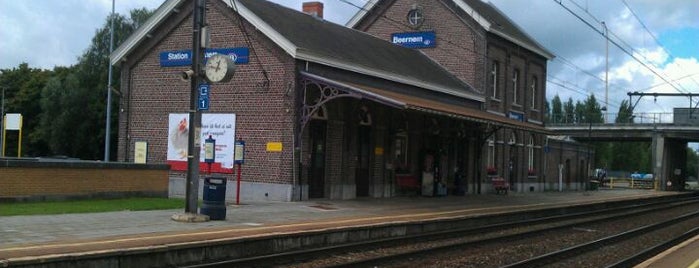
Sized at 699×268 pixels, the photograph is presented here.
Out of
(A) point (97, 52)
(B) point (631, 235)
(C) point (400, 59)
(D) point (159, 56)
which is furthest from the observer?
(A) point (97, 52)

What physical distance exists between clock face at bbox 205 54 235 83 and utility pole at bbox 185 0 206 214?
242mm

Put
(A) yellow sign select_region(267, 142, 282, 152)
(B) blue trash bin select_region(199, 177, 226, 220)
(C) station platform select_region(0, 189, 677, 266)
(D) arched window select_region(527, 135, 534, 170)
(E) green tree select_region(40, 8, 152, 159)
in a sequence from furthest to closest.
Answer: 1. (E) green tree select_region(40, 8, 152, 159)
2. (D) arched window select_region(527, 135, 534, 170)
3. (A) yellow sign select_region(267, 142, 282, 152)
4. (B) blue trash bin select_region(199, 177, 226, 220)
5. (C) station platform select_region(0, 189, 677, 266)

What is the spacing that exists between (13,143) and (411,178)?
47789 mm

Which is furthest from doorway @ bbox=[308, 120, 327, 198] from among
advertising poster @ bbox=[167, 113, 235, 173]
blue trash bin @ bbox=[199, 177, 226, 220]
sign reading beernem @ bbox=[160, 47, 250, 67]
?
blue trash bin @ bbox=[199, 177, 226, 220]

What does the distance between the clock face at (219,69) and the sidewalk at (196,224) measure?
3.15 metres

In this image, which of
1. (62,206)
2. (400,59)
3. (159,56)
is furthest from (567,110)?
(62,206)

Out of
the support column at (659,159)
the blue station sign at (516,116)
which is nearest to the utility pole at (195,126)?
the blue station sign at (516,116)

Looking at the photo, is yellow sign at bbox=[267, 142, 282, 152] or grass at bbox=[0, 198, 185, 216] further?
yellow sign at bbox=[267, 142, 282, 152]

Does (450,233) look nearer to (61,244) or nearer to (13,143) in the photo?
(61,244)

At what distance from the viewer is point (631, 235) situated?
18359 millimetres

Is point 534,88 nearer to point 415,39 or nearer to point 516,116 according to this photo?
point 516,116

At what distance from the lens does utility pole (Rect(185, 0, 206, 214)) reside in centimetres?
1515

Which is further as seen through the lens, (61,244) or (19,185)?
(19,185)

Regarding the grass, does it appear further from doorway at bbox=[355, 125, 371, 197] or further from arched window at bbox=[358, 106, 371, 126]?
arched window at bbox=[358, 106, 371, 126]
